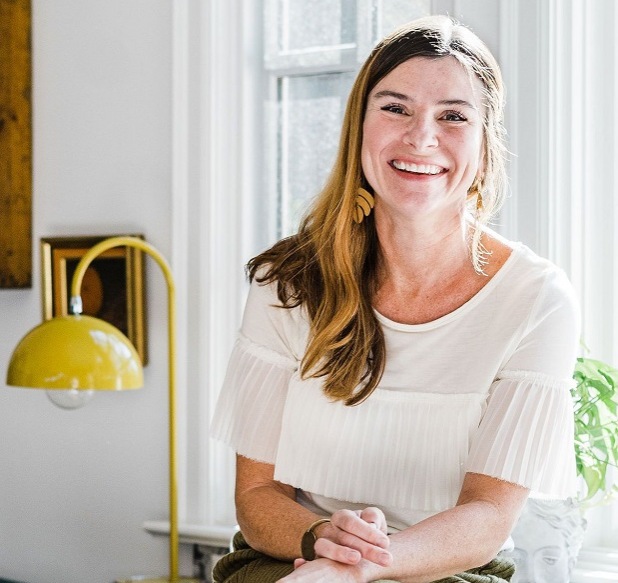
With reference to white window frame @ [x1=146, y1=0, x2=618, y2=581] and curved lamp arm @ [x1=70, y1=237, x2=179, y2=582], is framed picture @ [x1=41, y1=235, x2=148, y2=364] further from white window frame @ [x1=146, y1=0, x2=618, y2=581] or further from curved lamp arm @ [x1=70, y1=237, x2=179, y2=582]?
curved lamp arm @ [x1=70, y1=237, x2=179, y2=582]

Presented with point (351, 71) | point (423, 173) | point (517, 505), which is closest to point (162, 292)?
point (351, 71)

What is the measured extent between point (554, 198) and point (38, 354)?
1186mm

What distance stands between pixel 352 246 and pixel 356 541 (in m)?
0.58

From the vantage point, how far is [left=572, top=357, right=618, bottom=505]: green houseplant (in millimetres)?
1988

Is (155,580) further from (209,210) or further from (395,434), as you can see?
(395,434)

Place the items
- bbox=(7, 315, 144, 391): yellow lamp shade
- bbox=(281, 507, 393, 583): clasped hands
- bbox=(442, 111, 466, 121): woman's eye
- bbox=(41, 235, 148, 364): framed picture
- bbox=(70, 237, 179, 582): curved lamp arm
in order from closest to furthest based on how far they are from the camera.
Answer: bbox=(281, 507, 393, 583): clasped hands < bbox=(442, 111, 466, 121): woman's eye < bbox=(7, 315, 144, 391): yellow lamp shade < bbox=(70, 237, 179, 582): curved lamp arm < bbox=(41, 235, 148, 364): framed picture

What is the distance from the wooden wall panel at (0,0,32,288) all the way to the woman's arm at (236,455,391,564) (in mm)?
1397

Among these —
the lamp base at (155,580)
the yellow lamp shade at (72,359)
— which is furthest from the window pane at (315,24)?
the lamp base at (155,580)

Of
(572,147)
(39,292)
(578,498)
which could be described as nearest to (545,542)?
(578,498)

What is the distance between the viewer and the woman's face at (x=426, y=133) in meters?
1.69

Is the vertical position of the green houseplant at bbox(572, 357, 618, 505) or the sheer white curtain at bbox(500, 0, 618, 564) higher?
the sheer white curtain at bbox(500, 0, 618, 564)

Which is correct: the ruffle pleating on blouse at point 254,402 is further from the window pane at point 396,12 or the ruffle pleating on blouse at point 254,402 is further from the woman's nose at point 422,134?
the window pane at point 396,12

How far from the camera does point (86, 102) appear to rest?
9.48 feet

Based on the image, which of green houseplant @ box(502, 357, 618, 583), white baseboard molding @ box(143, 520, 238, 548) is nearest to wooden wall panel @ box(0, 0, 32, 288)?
white baseboard molding @ box(143, 520, 238, 548)
